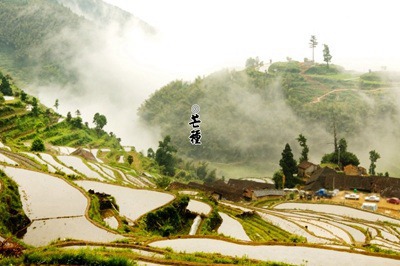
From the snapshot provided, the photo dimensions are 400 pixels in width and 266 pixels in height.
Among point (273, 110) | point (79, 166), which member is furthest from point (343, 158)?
point (273, 110)

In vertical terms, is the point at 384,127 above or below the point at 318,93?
below

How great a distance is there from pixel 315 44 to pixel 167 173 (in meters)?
96.5

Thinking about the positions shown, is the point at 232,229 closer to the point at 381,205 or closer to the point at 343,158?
the point at 381,205

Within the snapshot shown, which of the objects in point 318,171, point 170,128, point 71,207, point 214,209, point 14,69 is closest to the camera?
point 71,207

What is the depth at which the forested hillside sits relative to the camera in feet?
445

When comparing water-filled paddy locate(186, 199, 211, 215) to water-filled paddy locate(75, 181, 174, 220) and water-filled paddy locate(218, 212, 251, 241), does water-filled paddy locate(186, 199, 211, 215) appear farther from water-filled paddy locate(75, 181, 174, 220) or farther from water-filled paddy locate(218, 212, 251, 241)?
water-filled paddy locate(75, 181, 174, 220)

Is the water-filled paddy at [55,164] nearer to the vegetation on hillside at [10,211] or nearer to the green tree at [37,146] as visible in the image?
the green tree at [37,146]

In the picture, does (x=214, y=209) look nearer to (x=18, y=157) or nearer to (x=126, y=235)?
(x=126, y=235)

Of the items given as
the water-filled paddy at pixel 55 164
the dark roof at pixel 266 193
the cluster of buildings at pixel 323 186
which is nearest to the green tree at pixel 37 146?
the water-filled paddy at pixel 55 164

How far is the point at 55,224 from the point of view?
17281mm

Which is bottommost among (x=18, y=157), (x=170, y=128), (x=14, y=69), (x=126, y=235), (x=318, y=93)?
(x=126, y=235)

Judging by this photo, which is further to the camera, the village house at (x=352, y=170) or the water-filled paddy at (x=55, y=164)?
the village house at (x=352, y=170)

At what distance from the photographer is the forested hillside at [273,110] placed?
135750 millimetres

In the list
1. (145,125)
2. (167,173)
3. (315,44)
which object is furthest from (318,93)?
(167,173)
